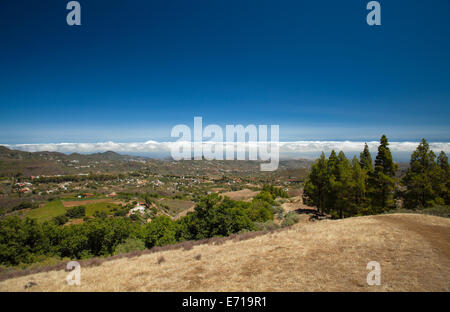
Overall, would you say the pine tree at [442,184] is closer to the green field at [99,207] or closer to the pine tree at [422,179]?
the pine tree at [422,179]

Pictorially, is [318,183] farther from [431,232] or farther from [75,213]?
[75,213]

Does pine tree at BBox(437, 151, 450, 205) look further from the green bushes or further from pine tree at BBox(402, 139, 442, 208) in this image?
the green bushes

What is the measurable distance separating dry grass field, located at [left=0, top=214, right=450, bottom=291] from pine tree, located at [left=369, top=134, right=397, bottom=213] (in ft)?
31.0

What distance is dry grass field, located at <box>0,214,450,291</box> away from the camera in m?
7.46

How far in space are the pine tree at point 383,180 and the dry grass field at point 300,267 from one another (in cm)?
944

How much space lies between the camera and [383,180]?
75.2 ft

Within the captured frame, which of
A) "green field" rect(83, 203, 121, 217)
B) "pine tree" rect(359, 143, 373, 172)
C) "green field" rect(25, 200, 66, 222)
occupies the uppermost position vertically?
"pine tree" rect(359, 143, 373, 172)

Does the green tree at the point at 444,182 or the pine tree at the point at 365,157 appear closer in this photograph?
the green tree at the point at 444,182

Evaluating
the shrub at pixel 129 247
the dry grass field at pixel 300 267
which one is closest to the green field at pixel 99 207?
the shrub at pixel 129 247

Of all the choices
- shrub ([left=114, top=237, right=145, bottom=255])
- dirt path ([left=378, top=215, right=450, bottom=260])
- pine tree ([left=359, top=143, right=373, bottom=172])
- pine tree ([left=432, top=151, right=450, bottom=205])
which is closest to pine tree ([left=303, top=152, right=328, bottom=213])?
pine tree ([left=359, top=143, right=373, bottom=172])

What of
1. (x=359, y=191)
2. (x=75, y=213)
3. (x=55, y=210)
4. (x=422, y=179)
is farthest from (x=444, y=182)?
(x=55, y=210)

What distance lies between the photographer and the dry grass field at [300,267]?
7.46 meters
